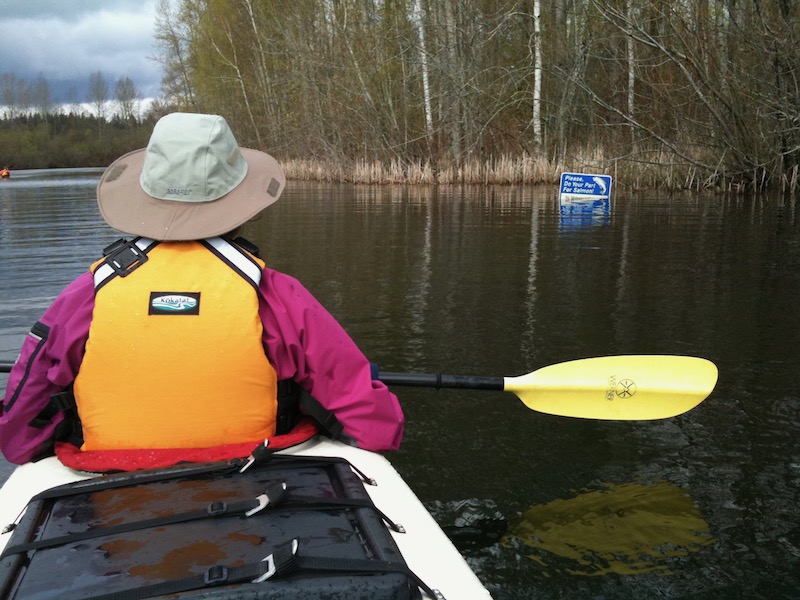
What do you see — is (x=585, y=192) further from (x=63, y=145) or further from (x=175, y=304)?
(x=63, y=145)

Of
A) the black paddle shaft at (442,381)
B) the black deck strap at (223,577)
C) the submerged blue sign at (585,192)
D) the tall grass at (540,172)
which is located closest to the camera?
the black deck strap at (223,577)

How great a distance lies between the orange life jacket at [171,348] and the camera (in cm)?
201

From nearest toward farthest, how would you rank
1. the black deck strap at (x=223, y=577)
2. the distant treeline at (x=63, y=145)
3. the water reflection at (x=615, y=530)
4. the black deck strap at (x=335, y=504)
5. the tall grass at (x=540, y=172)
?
the black deck strap at (x=223, y=577) < the black deck strap at (x=335, y=504) < the water reflection at (x=615, y=530) < the tall grass at (x=540, y=172) < the distant treeline at (x=63, y=145)

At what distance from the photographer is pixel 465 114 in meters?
20.8

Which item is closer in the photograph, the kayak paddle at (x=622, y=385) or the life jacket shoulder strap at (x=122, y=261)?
the life jacket shoulder strap at (x=122, y=261)

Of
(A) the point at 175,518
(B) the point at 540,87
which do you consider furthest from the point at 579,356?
(B) the point at 540,87

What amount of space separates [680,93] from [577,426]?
15.9 metres

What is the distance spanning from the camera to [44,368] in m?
2.19

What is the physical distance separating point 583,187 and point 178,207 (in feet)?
44.1

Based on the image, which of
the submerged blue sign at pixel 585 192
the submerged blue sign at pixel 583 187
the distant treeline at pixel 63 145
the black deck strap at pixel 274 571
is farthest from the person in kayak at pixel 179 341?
the distant treeline at pixel 63 145

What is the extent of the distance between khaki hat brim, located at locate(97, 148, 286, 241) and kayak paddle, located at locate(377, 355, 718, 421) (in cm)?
133

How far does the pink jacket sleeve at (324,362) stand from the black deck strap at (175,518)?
449 millimetres

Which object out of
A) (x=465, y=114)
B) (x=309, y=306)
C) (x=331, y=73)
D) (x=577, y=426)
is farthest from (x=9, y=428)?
(x=331, y=73)

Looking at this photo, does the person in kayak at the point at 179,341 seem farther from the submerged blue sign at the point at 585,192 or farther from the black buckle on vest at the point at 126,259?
the submerged blue sign at the point at 585,192
